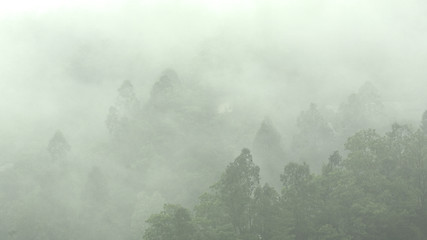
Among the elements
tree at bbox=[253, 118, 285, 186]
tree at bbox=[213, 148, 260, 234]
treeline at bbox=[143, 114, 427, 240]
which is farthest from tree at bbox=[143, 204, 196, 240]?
tree at bbox=[253, 118, 285, 186]

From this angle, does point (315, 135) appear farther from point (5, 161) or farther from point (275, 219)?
point (5, 161)

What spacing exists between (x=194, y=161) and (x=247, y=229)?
221ft

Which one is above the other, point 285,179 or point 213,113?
point 213,113

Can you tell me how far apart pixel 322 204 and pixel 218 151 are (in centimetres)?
6912

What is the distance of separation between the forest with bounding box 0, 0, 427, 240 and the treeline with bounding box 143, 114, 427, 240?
174 millimetres

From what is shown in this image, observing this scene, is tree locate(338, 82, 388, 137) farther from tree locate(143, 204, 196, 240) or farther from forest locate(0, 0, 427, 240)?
tree locate(143, 204, 196, 240)

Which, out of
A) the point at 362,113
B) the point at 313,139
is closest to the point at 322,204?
the point at 313,139

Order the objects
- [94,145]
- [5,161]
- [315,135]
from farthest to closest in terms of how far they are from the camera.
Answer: [94,145]
[5,161]
[315,135]

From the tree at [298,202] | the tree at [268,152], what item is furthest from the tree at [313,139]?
the tree at [298,202]

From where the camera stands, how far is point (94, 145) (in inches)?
5492

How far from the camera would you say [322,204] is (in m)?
62.9

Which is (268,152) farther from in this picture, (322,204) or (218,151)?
(322,204)

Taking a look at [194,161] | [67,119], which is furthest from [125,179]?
[67,119]

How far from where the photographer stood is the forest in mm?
59500
